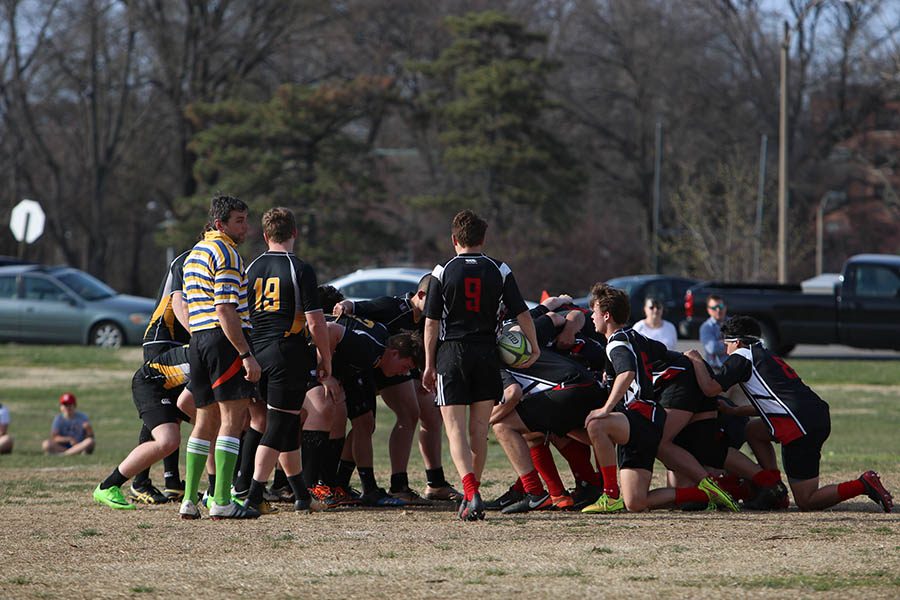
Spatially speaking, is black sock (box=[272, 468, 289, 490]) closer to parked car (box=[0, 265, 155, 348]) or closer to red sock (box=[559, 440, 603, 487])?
red sock (box=[559, 440, 603, 487])

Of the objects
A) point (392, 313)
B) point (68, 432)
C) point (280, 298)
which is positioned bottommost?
point (68, 432)

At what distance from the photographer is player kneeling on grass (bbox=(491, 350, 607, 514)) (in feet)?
29.0

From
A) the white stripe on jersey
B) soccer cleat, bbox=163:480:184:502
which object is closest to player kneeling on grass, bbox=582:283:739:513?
the white stripe on jersey

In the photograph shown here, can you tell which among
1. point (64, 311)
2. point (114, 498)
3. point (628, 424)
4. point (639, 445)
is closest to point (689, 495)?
point (639, 445)

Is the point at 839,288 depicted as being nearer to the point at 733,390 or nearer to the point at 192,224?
the point at 733,390

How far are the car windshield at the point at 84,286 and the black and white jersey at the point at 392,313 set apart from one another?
19.2 m

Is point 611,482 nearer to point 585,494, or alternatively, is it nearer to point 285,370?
Answer: point 585,494

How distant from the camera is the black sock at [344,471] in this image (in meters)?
9.38

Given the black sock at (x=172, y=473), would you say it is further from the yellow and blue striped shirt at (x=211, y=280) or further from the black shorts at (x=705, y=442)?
the black shorts at (x=705, y=442)

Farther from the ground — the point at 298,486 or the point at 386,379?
the point at 386,379

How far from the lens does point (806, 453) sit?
8961 mm

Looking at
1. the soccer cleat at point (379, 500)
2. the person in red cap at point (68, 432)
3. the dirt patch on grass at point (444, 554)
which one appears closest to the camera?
the dirt patch on grass at point (444, 554)

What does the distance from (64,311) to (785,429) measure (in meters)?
20.7

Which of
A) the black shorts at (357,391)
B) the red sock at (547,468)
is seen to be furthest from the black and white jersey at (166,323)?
the red sock at (547,468)
